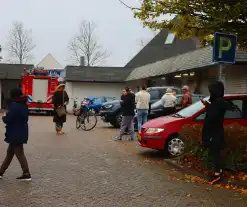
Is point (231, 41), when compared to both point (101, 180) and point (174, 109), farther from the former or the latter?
point (174, 109)

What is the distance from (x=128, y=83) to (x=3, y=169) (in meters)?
32.9

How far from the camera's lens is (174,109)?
14094 millimetres

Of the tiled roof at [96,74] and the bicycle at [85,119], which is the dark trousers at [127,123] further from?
the tiled roof at [96,74]

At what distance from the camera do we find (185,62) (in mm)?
23641

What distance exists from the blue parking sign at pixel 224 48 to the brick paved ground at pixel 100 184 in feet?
8.60

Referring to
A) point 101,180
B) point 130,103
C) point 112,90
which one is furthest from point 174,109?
point 112,90

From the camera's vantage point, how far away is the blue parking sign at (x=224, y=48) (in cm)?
811

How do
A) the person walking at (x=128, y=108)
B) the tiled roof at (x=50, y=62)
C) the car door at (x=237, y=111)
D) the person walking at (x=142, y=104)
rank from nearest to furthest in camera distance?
the car door at (x=237, y=111)
the person walking at (x=128, y=108)
the person walking at (x=142, y=104)
the tiled roof at (x=50, y=62)

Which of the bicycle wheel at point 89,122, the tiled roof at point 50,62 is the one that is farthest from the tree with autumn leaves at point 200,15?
the tiled roof at point 50,62

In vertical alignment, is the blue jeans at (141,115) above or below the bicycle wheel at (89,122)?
above

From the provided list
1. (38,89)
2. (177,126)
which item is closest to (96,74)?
(38,89)

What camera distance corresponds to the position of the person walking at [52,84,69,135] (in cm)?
1459

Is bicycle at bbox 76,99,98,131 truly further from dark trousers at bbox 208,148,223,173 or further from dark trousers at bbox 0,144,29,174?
dark trousers at bbox 208,148,223,173

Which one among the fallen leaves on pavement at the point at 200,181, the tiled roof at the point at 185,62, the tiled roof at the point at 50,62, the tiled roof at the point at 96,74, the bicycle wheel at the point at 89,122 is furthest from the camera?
the tiled roof at the point at 50,62
